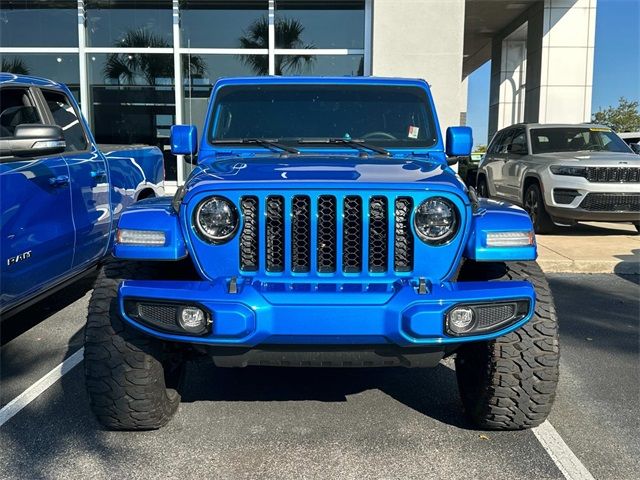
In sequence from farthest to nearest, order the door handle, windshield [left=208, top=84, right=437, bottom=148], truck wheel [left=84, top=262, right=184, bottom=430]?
the door handle < windshield [left=208, top=84, right=437, bottom=148] < truck wheel [left=84, top=262, right=184, bottom=430]

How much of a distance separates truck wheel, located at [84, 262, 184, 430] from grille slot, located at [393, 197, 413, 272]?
121 cm

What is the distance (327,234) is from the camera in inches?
109

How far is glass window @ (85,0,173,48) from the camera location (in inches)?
496

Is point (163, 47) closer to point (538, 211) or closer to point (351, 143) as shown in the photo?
point (538, 211)

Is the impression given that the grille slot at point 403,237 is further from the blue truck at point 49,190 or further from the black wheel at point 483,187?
the black wheel at point 483,187

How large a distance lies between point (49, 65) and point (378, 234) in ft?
39.9

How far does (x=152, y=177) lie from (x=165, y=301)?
13.5ft

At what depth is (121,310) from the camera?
105 inches

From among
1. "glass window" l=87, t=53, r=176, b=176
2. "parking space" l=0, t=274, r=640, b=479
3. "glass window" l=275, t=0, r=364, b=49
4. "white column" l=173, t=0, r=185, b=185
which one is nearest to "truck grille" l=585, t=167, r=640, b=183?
"parking space" l=0, t=274, r=640, b=479

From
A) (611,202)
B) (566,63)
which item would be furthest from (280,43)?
(611,202)

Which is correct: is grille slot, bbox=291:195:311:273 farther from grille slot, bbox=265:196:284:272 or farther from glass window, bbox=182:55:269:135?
glass window, bbox=182:55:269:135

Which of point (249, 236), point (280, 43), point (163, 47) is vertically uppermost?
point (280, 43)

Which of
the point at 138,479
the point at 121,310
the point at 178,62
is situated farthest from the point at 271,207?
the point at 178,62

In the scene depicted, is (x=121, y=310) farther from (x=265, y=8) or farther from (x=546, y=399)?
(x=265, y=8)
